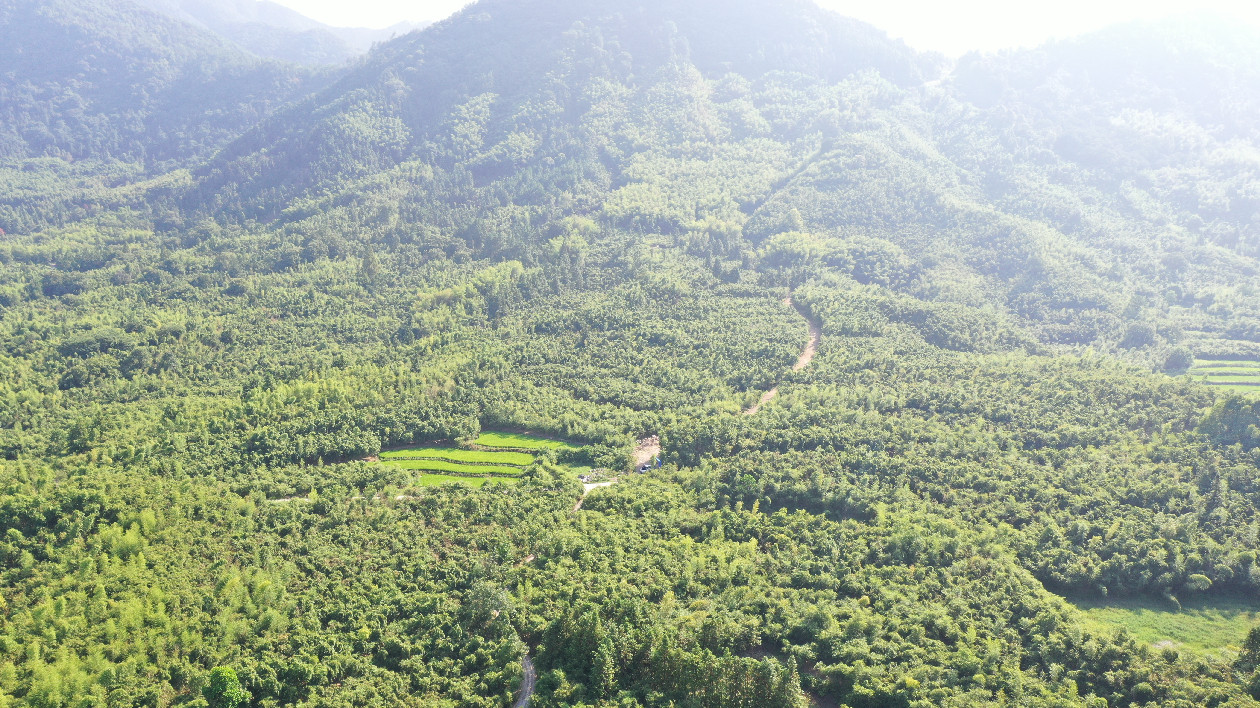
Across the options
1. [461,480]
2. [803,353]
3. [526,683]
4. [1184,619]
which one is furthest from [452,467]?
[1184,619]

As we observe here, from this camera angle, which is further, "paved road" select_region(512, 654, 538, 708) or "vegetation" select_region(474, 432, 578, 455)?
"vegetation" select_region(474, 432, 578, 455)

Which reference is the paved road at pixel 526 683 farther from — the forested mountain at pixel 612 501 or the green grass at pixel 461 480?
the green grass at pixel 461 480

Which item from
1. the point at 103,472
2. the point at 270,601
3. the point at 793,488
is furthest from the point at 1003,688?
the point at 103,472

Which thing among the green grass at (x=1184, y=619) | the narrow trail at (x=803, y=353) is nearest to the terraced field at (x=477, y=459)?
the narrow trail at (x=803, y=353)

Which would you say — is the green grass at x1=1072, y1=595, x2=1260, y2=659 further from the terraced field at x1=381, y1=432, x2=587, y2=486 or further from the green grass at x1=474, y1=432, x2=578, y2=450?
the green grass at x1=474, y1=432, x2=578, y2=450

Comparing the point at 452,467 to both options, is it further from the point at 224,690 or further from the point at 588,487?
the point at 224,690

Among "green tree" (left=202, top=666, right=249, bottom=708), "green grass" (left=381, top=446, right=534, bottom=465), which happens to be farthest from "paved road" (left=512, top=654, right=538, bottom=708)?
"green grass" (left=381, top=446, right=534, bottom=465)
